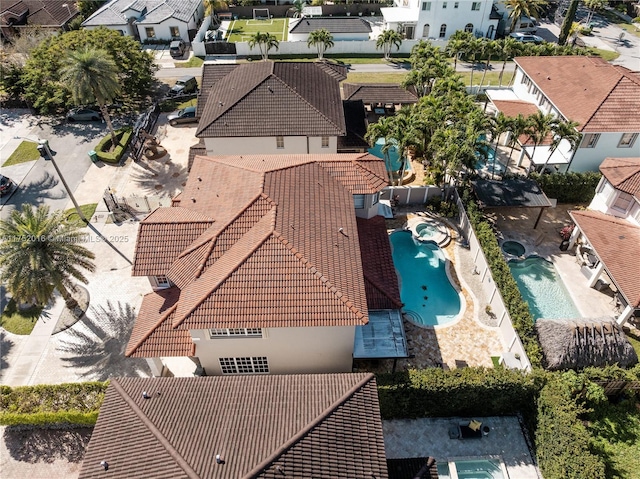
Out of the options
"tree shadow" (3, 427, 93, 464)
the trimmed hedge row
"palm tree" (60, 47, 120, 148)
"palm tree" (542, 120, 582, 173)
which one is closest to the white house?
"palm tree" (542, 120, 582, 173)

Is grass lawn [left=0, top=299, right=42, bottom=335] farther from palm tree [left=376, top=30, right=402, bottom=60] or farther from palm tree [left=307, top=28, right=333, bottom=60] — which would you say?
→ palm tree [left=376, top=30, right=402, bottom=60]

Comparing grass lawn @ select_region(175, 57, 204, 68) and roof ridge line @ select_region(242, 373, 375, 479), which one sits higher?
roof ridge line @ select_region(242, 373, 375, 479)

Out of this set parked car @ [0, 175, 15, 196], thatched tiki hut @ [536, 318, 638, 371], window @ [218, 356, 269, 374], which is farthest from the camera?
parked car @ [0, 175, 15, 196]

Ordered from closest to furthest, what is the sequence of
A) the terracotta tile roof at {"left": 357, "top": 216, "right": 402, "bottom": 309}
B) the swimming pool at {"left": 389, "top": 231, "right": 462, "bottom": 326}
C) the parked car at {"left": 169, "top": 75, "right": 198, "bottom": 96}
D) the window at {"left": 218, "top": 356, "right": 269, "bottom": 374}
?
the window at {"left": 218, "top": 356, "right": 269, "bottom": 374} → the terracotta tile roof at {"left": 357, "top": 216, "right": 402, "bottom": 309} → the swimming pool at {"left": 389, "top": 231, "right": 462, "bottom": 326} → the parked car at {"left": 169, "top": 75, "right": 198, "bottom": 96}

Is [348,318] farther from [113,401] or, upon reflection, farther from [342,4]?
[342,4]

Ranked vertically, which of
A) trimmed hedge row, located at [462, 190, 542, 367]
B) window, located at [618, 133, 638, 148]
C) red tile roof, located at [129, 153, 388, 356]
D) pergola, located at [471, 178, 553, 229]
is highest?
red tile roof, located at [129, 153, 388, 356]

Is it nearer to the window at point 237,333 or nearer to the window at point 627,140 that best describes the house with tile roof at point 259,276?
the window at point 237,333

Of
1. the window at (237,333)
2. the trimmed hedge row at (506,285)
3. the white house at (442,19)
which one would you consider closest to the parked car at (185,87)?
the white house at (442,19)

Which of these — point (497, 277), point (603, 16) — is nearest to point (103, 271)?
point (497, 277)
